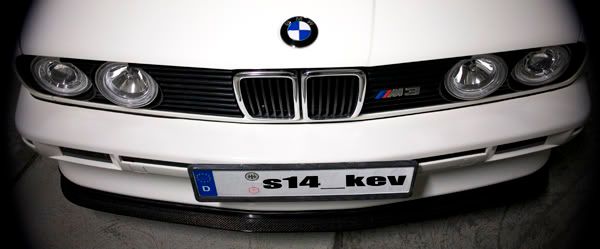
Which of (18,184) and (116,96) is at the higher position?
(116,96)

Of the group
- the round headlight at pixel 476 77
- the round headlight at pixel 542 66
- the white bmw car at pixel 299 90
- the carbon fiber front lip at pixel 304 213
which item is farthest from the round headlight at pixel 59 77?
the round headlight at pixel 542 66

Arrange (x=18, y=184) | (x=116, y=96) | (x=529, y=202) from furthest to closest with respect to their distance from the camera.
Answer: (x=18, y=184), (x=529, y=202), (x=116, y=96)

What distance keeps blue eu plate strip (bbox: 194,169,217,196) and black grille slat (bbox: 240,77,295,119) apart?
20 centimetres

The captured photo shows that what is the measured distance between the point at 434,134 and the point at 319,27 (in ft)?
1.37

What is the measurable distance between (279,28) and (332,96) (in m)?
0.23

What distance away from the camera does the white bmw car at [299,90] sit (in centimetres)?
113

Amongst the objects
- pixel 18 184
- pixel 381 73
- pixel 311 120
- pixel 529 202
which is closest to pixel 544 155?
pixel 529 202

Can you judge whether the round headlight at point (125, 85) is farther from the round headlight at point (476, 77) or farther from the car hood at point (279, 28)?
the round headlight at point (476, 77)

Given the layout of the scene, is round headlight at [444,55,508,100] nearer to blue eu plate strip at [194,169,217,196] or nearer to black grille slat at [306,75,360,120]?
black grille slat at [306,75,360,120]

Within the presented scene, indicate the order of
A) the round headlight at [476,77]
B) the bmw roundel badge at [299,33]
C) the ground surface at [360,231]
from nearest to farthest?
the bmw roundel badge at [299,33] < the round headlight at [476,77] < the ground surface at [360,231]

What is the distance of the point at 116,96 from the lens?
1225mm

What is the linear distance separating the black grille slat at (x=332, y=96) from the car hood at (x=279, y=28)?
0.06 m

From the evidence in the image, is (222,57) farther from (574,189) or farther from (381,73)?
(574,189)

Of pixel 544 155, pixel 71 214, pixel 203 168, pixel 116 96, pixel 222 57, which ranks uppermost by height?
pixel 222 57
